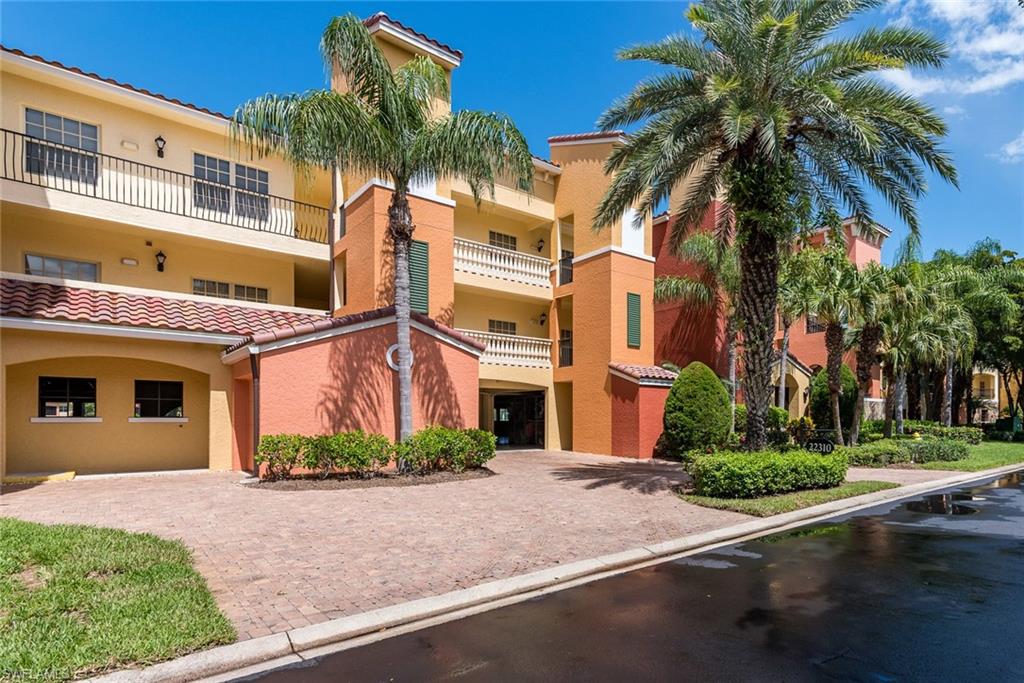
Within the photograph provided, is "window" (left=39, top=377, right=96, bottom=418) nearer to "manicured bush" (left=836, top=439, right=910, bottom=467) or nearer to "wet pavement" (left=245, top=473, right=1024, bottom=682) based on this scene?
"wet pavement" (left=245, top=473, right=1024, bottom=682)

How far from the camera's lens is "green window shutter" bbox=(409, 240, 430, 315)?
57.3 feet

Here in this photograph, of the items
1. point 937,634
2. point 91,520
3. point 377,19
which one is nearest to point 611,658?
point 937,634

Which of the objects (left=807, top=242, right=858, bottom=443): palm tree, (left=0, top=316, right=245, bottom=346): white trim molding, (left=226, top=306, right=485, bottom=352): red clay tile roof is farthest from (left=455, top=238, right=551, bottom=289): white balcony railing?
(left=807, top=242, right=858, bottom=443): palm tree

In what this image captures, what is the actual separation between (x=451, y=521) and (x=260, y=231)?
1205cm

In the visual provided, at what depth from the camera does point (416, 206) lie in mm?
17906

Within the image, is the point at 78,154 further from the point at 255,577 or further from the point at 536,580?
the point at 536,580

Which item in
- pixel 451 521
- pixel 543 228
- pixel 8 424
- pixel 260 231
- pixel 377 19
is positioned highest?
pixel 377 19

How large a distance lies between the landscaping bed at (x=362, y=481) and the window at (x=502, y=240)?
11.7 m

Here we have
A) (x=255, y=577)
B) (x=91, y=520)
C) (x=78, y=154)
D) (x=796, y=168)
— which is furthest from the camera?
(x=78, y=154)

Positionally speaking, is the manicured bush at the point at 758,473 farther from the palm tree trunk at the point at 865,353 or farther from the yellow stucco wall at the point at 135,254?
the yellow stucco wall at the point at 135,254

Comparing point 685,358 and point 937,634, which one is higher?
point 685,358

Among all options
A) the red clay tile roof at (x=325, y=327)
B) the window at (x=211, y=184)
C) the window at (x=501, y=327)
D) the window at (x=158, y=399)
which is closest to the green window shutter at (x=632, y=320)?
the window at (x=501, y=327)

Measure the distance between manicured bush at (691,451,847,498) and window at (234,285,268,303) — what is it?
562 inches

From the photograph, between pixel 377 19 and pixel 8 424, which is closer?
pixel 8 424
